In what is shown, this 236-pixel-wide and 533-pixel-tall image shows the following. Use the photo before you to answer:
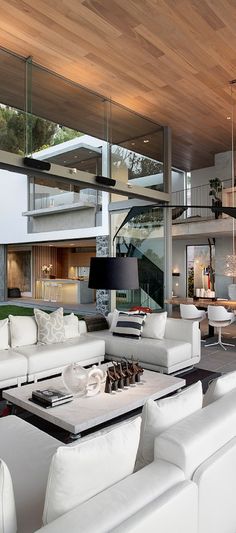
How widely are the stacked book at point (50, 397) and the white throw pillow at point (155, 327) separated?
2.29 meters

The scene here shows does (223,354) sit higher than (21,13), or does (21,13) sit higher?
(21,13)

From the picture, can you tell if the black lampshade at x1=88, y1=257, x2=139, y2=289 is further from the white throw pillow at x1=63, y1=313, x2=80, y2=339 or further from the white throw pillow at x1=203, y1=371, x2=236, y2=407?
the white throw pillow at x1=63, y1=313, x2=80, y2=339

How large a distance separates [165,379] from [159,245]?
5.62 m

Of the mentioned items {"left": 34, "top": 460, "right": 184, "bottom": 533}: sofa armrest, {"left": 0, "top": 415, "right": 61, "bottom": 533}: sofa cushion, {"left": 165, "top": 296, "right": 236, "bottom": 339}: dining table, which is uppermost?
{"left": 165, "top": 296, "right": 236, "bottom": 339}: dining table

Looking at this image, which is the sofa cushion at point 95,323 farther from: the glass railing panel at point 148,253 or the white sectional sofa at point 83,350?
the glass railing panel at point 148,253

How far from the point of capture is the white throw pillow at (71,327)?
5570mm

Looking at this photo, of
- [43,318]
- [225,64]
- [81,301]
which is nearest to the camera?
[43,318]

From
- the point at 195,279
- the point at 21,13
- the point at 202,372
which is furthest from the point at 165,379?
the point at 195,279

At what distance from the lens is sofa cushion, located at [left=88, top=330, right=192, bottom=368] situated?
16.3ft

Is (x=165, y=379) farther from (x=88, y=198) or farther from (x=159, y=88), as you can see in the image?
(x=88, y=198)

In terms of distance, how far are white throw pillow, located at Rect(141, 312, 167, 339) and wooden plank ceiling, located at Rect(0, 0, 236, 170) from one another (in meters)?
3.92

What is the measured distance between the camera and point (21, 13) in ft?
15.4

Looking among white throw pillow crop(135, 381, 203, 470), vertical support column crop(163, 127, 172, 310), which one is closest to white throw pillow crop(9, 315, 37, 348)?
white throw pillow crop(135, 381, 203, 470)

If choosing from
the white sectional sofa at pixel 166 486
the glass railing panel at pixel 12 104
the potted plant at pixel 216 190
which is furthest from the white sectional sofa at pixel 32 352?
the potted plant at pixel 216 190
